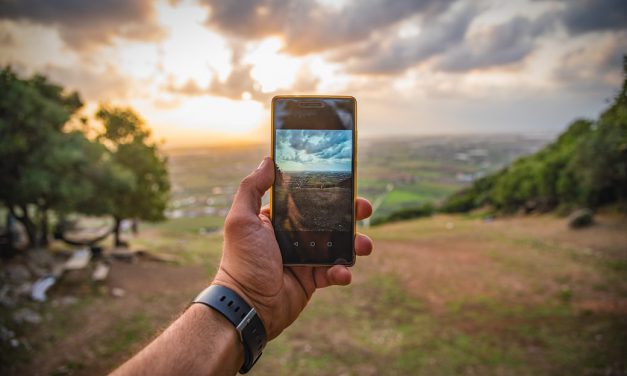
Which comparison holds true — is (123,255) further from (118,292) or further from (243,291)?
(243,291)

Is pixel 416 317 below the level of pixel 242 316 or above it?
below

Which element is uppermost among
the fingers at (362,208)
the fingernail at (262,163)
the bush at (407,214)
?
the fingernail at (262,163)

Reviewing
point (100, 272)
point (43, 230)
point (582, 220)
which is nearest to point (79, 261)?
point (100, 272)

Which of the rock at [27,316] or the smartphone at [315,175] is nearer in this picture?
the smartphone at [315,175]

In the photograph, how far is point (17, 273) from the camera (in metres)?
14.8

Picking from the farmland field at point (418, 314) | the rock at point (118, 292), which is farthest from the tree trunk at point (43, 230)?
the rock at point (118, 292)

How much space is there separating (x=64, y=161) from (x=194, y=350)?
1776 cm

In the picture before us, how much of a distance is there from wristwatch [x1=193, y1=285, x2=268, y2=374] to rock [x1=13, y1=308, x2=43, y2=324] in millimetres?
11961

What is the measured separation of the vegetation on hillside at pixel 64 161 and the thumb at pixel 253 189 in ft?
53.2

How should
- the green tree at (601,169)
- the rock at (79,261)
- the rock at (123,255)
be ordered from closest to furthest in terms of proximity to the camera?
1. the rock at (79,261)
2. the rock at (123,255)
3. the green tree at (601,169)

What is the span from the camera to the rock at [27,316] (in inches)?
433

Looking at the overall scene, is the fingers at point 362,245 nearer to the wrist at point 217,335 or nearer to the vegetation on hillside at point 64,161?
the wrist at point 217,335

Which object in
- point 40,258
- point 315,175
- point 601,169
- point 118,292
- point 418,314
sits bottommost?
A: point 418,314

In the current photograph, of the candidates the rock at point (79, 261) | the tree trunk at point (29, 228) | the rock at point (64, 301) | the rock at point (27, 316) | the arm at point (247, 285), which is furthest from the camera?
the tree trunk at point (29, 228)
